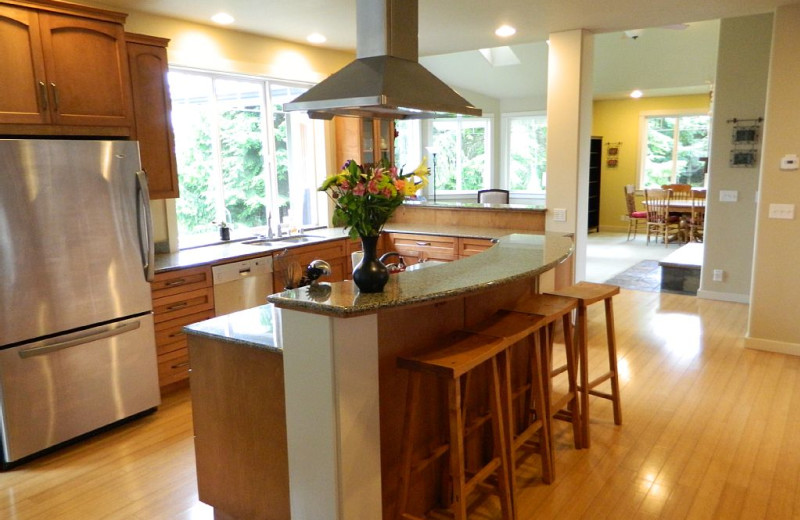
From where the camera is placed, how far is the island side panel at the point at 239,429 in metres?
2.18

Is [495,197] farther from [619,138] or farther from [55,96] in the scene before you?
[55,96]

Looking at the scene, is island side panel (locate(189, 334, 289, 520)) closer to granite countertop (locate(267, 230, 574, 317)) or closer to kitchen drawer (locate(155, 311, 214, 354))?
granite countertop (locate(267, 230, 574, 317))

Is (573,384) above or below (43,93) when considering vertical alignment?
below

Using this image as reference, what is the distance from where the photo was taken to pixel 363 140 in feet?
18.8

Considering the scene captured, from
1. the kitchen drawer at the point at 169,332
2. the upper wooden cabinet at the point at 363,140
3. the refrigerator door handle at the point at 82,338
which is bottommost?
the kitchen drawer at the point at 169,332

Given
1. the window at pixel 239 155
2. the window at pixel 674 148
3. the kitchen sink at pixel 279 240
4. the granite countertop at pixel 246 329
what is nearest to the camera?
the granite countertop at pixel 246 329

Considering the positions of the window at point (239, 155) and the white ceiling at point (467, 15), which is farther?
the window at point (239, 155)

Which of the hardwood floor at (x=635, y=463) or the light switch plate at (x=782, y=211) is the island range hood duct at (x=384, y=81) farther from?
the light switch plate at (x=782, y=211)

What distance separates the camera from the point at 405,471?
2.20m

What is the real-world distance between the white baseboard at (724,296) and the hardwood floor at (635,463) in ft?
6.08

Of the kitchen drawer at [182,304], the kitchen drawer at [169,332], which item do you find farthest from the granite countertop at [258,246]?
the kitchen drawer at [169,332]

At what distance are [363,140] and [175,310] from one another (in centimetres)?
275

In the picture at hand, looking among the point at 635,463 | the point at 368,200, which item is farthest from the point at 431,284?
the point at 635,463

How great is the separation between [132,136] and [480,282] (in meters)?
2.50
